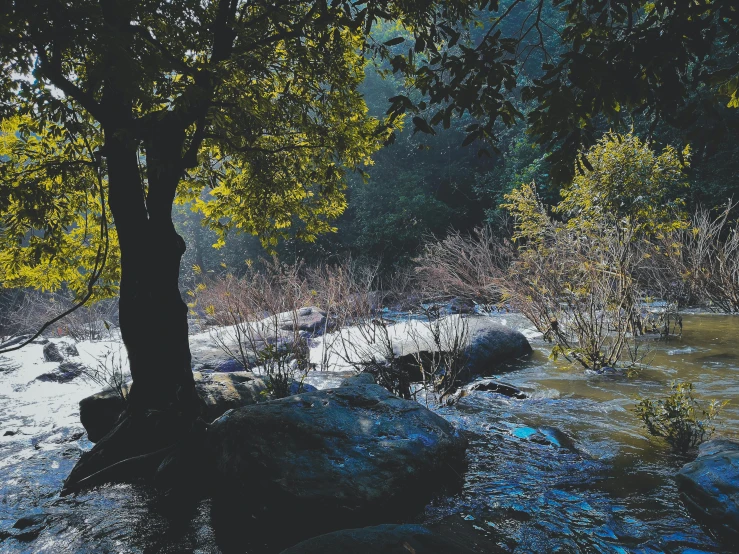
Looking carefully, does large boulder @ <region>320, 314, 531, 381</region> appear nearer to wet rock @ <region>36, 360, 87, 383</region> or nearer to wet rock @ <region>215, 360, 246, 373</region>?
wet rock @ <region>215, 360, 246, 373</region>

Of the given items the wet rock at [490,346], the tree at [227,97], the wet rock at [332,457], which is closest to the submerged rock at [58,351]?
the tree at [227,97]

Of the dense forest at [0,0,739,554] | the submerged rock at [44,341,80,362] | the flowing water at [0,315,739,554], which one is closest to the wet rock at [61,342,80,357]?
the submerged rock at [44,341,80,362]

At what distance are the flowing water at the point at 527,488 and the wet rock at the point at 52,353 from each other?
433cm

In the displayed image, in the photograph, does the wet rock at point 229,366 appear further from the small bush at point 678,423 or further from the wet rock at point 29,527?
the small bush at point 678,423

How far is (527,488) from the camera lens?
350cm

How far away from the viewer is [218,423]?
12.2ft

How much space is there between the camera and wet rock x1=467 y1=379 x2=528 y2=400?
5.98m

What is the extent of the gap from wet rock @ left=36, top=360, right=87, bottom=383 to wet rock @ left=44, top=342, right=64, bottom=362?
32.7 inches

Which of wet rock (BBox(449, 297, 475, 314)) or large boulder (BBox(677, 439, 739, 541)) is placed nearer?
large boulder (BBox(677, 439, 739, 541))

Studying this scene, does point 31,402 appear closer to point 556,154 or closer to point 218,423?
point 218,423

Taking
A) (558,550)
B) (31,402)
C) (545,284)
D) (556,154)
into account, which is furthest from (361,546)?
(31,402)

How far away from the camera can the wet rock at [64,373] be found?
902cm

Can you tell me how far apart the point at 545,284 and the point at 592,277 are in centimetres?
89

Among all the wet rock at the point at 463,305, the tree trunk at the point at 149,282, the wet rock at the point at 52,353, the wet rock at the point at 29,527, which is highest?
the tree trunk at the point at 149,282
